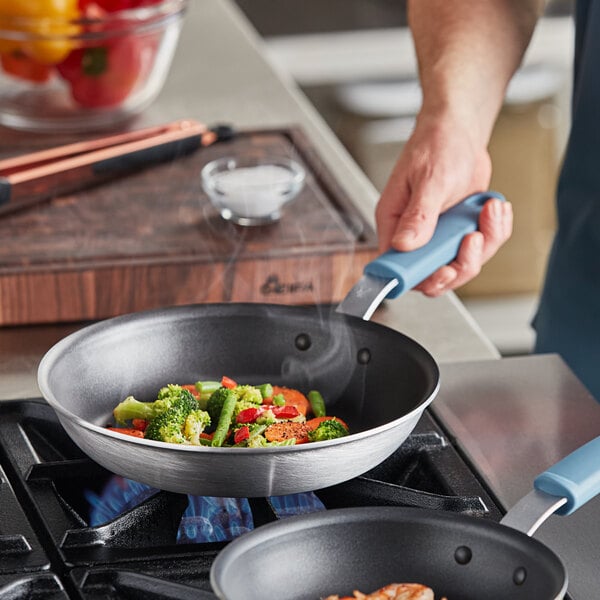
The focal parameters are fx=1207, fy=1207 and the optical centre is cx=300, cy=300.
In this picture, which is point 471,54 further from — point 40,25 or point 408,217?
point 40,25

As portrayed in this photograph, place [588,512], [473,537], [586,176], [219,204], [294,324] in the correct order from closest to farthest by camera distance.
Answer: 1. [473,537]
2. [588,512]
3. [294,324]
4. [219,204]
5. [586,176]

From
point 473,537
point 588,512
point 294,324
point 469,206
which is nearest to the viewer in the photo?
point 473,537

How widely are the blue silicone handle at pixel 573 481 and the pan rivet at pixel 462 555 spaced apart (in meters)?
0.08

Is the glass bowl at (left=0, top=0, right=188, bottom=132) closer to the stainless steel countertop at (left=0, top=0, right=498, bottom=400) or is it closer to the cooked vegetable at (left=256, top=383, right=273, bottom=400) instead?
the stainless steel countertop at (left=0, top=0, right=498, bottom=400)

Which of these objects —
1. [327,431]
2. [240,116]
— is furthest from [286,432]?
[240,116]

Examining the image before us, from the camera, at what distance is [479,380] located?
1.21 metres

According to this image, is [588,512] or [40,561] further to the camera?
[588,512]

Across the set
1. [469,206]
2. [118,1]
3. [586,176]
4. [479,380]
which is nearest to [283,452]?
[479,380]

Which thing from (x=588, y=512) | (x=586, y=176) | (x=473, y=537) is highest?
(x=473, y=537)

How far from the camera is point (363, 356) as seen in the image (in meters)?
1.10

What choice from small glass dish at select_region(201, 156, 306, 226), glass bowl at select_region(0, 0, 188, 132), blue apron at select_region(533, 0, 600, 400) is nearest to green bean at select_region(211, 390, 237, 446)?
small glass dish at select_region(201, 156, 306, 226)

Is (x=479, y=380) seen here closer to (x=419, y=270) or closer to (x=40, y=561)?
(x=419, y=270)

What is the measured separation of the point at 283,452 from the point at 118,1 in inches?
44.7

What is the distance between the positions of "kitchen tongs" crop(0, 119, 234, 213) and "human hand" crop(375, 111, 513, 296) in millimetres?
436
